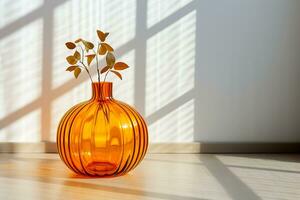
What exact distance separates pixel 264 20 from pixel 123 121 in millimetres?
714

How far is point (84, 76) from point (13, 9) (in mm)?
322

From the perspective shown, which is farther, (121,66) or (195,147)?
(195,147)

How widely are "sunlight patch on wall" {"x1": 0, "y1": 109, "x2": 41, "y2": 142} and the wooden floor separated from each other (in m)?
0.07

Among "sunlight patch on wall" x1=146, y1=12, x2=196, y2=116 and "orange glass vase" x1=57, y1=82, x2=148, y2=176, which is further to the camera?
"sunlight patch on wall" x1=146, y1=12, x2=196, y2=116

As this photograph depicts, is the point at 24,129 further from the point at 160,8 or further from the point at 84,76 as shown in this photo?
the point at 160,8

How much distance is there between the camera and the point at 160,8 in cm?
162

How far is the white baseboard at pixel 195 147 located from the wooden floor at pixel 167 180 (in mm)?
44

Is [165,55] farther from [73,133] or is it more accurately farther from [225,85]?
[73,133]

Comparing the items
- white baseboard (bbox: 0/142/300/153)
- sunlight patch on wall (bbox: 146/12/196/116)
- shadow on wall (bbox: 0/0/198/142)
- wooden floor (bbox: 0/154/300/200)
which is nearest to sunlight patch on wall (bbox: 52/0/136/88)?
shadow on wall (bbox: 0/0/198/142)

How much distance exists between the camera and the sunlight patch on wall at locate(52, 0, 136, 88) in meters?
1.61

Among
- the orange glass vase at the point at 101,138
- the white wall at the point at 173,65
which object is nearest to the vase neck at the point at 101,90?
the orange glass vase at the point at 101,138

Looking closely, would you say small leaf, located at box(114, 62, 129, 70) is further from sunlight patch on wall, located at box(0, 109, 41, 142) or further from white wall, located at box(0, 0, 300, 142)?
sunlight patch on wall, located at box(0, 109, 41, 142)

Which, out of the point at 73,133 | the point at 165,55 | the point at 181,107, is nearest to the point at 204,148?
the point at 181,107

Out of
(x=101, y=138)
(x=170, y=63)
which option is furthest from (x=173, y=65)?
(x=101, y=138)
